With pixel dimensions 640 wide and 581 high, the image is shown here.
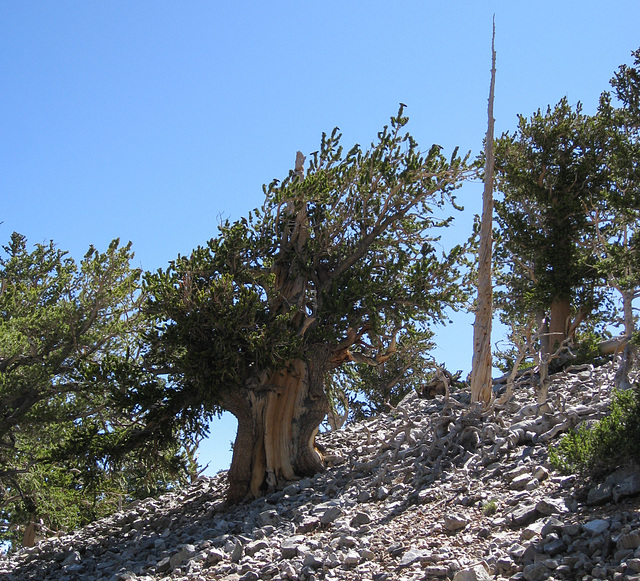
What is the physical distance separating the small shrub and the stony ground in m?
0.20

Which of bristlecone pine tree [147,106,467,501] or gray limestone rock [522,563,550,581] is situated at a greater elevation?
bristlecone pine tree [147,106,467,501]

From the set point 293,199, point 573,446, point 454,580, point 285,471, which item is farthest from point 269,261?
point 454,580

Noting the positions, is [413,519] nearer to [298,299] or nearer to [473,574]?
[473,574]

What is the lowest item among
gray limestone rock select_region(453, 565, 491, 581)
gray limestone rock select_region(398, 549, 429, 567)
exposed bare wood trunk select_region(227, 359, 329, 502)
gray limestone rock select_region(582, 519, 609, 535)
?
gray limestone rock select_region(453, 565, 491, 581)

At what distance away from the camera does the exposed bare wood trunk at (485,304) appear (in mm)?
12570

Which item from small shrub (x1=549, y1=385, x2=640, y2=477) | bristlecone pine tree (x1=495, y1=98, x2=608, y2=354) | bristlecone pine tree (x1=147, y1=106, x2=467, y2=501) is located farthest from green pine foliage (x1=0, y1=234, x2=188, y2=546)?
bristlecone pine tree (x1=495, y1=98, x2=608, y2=354)

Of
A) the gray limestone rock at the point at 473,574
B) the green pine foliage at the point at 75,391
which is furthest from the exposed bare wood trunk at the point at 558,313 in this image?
the gray limestone rock at the point at 473,574

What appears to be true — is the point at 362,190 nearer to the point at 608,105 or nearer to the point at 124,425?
the point at 124,425

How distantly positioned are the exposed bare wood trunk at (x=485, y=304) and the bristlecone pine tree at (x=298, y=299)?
1473mm

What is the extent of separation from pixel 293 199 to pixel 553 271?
343 inches

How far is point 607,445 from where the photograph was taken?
25.2ft

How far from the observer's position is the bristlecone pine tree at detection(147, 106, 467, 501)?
43.6ft

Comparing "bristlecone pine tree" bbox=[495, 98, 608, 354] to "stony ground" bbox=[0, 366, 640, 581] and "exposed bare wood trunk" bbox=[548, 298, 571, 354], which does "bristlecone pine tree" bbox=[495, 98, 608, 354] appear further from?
"stony ground" bbox=[0, 366, 640, 581]

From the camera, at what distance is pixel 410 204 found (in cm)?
1509
